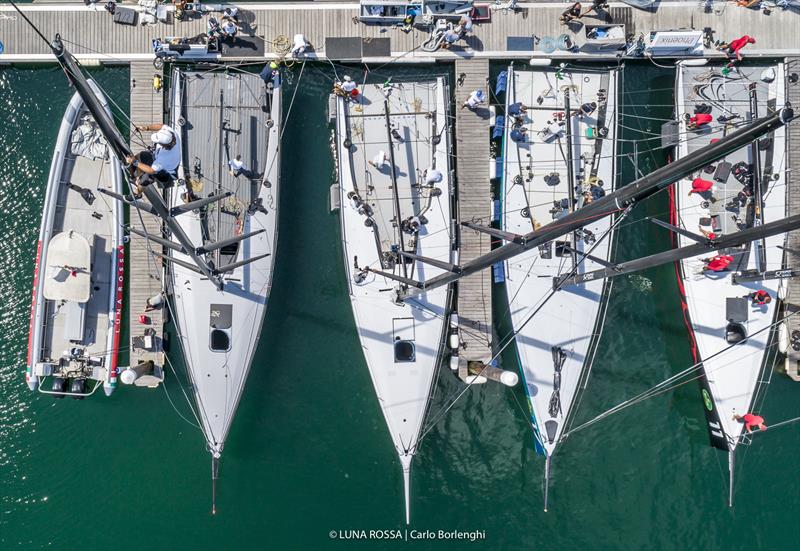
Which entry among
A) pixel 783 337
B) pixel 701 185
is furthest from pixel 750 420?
pixel 701 185

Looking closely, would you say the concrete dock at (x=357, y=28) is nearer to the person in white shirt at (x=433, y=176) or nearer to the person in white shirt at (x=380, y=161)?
the person in white shirt at (x=380, y=161)

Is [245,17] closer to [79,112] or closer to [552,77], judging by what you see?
[79,112]

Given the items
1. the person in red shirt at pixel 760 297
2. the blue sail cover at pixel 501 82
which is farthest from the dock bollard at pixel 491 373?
the blue sail cover at pixel 501 82

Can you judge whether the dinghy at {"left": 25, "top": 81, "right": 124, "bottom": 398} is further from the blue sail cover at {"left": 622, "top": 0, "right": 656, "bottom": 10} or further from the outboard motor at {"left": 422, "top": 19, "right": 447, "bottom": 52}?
the blue sail cover at {"left": 622, "top": 0, "right": 656, "bottom": 10}

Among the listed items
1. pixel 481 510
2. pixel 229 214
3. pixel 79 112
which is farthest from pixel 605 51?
pixel 79 112

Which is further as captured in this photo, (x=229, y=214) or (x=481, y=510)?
(x=481, y=510)

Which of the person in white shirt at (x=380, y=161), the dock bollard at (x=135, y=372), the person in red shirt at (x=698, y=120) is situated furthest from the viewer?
the person in red shirt at (x=698, y=120)

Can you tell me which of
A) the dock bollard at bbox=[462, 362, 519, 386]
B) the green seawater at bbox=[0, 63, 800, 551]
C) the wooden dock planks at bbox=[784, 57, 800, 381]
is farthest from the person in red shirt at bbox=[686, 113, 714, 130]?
the dock bollard at bbox=[462, 362, 519, 386]
